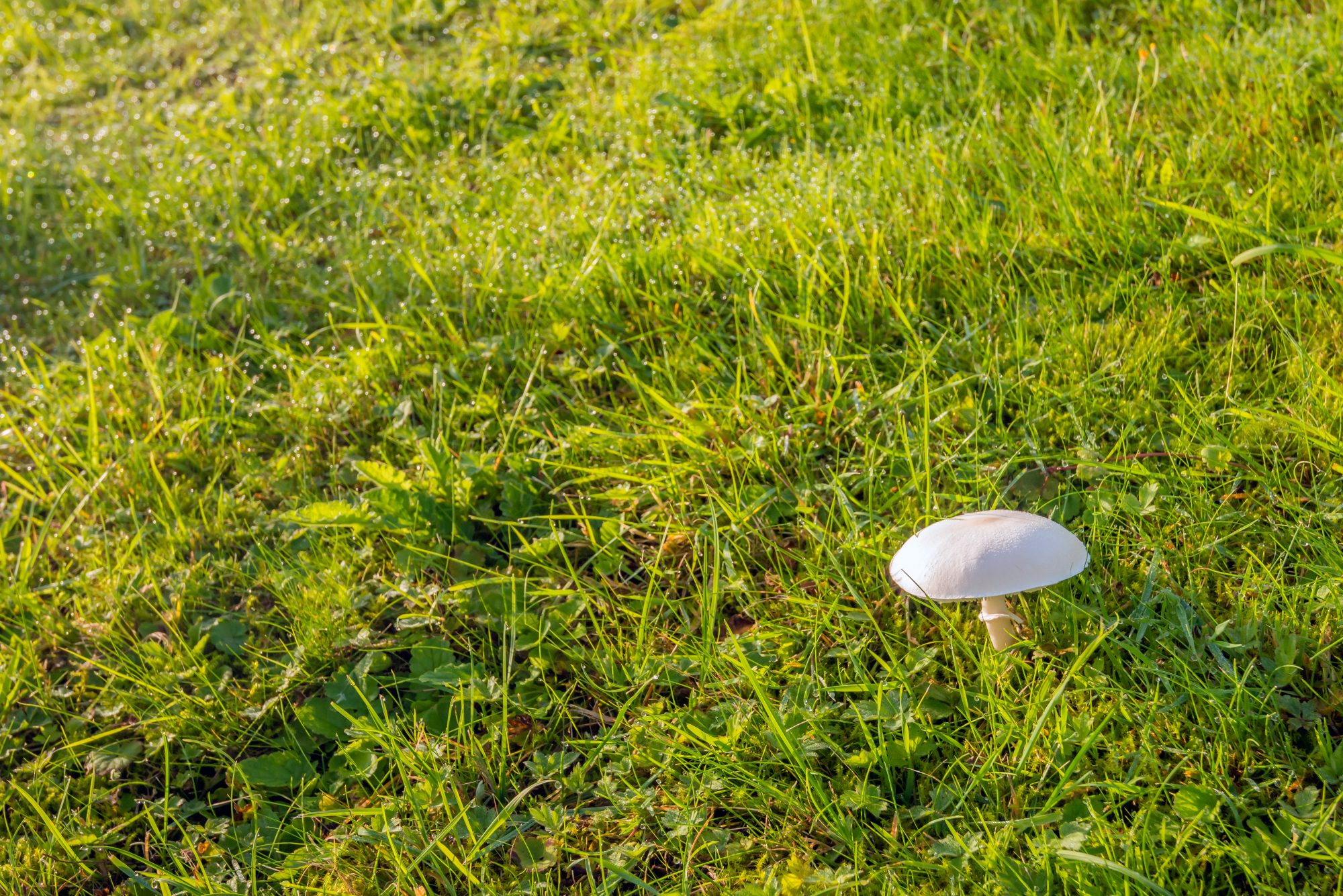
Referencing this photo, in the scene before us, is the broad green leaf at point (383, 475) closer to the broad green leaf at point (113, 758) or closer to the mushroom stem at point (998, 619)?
the broad green leaf at point (113, 758)

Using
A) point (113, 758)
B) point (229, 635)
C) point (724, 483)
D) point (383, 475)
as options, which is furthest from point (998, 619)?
point (113, 758)

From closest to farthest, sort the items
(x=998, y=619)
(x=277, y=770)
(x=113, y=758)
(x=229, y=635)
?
1. (x=998, y=619)
2. (x=277, y=770)
3. (x=113, y=758)
4. (x=229, y=635)

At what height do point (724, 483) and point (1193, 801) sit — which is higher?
point (724, 483)

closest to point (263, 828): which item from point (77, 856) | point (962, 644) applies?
point (77, 856)

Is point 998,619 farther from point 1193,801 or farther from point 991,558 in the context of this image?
point 1193,801

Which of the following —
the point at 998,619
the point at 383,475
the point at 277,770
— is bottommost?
the point at 277,770

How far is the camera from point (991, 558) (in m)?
1.75

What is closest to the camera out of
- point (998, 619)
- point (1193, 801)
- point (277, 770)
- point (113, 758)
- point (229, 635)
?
point (1193, 801)

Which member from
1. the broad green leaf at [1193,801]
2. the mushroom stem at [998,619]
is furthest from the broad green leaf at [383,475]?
the broad green leaf at [1193,801]

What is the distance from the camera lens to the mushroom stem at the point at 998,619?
1.93 m

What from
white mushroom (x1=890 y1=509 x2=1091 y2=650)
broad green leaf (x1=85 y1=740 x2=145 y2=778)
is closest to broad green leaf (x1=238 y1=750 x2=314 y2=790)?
broad green leaf (x1=85 y1=740 x2=145 y2=778)

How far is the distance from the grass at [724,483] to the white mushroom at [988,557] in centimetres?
24

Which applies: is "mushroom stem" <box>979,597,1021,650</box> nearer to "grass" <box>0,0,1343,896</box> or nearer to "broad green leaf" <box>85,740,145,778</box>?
"grass" <box>0,0,1343,896</box>

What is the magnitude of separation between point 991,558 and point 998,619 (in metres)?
0.26
